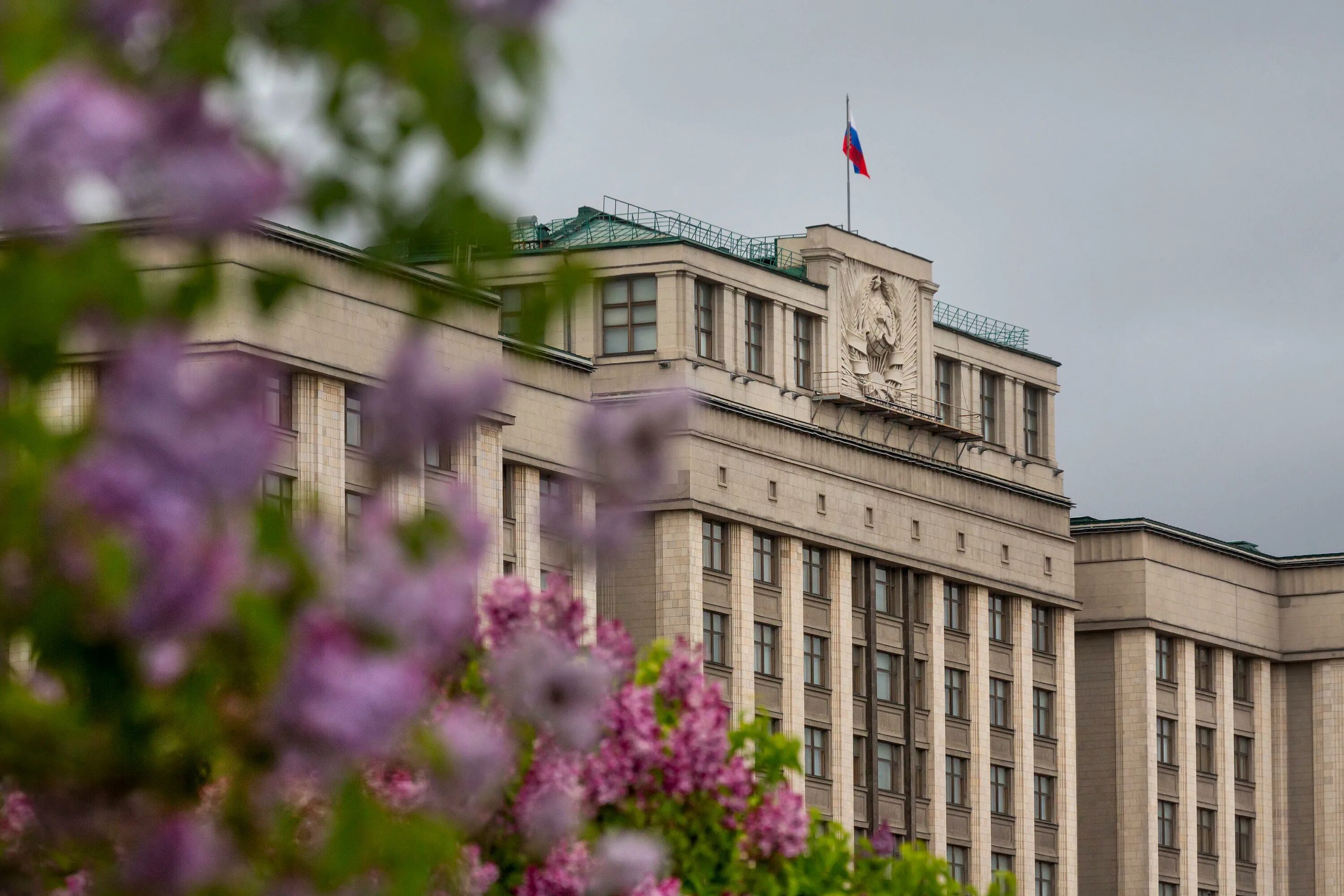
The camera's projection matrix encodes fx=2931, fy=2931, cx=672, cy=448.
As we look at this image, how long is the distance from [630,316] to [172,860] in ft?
259

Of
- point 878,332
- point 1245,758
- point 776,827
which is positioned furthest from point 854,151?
point 776,827

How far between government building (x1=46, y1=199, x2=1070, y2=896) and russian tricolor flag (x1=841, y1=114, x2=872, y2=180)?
7.53 ft

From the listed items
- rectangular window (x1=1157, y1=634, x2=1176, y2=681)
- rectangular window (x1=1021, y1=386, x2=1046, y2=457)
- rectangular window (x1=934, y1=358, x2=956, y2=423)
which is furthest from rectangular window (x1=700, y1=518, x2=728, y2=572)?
rectangular window (x1=1157, y1=634, x2=1176, y2=681)

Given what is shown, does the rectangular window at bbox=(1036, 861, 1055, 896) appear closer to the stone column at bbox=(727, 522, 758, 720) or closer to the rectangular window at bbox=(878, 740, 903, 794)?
the rectangular window at bbox=(878, 740, 903, 794)

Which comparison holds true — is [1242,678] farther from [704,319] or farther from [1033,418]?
[704,319]

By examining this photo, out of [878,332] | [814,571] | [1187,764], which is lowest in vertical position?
[1187,764]

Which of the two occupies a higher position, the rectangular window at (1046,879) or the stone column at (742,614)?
the stone column at (742,614)

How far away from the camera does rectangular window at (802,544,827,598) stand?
90.6m

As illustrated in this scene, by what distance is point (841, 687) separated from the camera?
90188 mm

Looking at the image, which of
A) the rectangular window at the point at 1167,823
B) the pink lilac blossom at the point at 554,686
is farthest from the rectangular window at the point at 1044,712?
the pink lilac blossom at the point at 554,686

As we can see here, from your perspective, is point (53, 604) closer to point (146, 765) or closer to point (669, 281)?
point (146, 765)

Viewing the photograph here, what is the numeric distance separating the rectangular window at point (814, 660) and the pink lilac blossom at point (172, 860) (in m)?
81.0

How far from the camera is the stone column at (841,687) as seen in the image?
88.9 meters

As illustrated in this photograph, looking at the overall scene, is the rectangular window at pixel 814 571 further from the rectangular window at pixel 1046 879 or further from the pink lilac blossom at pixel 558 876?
the pink lilac blossom at pixel 558 876
